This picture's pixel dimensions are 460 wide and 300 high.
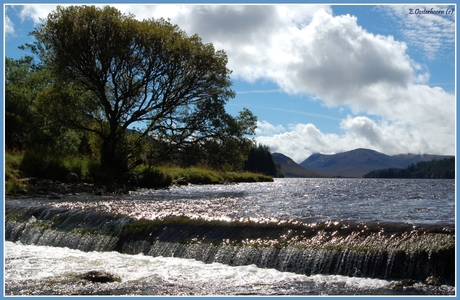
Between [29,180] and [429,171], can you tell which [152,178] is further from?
[429,171]

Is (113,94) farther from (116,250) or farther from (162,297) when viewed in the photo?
(162,297)

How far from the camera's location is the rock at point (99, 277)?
10.6m

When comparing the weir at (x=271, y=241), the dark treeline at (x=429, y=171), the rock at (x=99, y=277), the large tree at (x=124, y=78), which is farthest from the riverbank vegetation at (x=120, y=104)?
the dark treeline at (x=429, y=171)

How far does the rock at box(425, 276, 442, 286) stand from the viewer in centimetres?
1031

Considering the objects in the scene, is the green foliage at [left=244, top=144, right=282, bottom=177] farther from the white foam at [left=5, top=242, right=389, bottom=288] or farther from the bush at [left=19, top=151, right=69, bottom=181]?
the white foam at [left=5, top=242, right=389, bottom=288]

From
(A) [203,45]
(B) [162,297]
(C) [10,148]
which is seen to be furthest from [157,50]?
(B) [162,297]

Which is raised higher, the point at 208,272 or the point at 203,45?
the point at 203,45

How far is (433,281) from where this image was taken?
10359mm

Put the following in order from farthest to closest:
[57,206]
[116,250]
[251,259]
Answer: [57,206]
[116,250]
[251,259]

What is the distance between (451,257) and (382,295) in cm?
255

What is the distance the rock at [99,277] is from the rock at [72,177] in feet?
71.3

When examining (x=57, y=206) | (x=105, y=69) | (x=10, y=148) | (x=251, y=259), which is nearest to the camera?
(x=251, y=259)

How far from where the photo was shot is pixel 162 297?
364 inches

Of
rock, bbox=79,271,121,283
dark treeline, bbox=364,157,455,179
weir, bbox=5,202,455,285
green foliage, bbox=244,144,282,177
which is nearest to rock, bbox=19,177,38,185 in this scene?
weir, bbox=5,202,455,285
